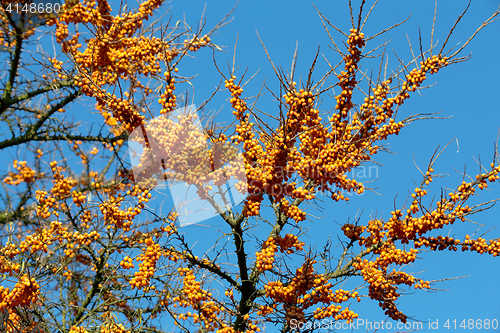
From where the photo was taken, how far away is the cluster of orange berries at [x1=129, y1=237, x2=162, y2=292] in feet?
16.4

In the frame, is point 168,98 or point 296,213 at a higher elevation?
point 168,98

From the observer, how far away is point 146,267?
5121 millimetres

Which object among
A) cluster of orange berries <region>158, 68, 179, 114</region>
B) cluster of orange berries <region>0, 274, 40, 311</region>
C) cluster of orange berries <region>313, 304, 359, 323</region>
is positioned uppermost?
cluster of orange berries <region>158, 68, 179, 114</region>

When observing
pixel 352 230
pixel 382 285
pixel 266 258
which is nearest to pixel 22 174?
pixel 266 258

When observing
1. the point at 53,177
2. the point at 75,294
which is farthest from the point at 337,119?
the point at 75,294

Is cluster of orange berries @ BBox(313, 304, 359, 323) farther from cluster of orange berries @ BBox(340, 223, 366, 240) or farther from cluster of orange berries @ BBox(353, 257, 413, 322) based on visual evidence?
cluster of orange berries @ BBox(340, 223, 366, 240)

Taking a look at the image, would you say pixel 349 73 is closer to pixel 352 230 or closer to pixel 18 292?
pixel 352 230

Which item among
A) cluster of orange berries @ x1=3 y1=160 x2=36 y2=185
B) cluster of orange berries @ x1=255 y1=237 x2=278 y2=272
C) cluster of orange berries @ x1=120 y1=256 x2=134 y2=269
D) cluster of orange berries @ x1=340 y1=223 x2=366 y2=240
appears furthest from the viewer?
cluster of orange berries @ x1=3 y1=160 x2=36 y2=185

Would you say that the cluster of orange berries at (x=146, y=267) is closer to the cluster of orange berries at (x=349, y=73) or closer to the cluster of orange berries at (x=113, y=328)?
the cluster of orange berries at (x=113, y=328)

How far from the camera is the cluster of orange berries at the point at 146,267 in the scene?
16.4 ft

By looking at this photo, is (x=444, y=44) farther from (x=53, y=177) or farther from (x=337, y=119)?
(x=53, y=177)

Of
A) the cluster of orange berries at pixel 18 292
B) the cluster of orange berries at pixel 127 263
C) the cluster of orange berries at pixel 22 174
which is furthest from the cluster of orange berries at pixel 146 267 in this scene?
the cluster of orange berries at pixel 22 174

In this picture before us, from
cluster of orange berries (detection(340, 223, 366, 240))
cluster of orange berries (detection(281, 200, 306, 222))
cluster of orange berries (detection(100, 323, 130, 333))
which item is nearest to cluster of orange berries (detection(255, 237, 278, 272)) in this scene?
cluster of orange berries (detection(281, 200, 306, 222))

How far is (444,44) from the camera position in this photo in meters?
Answer: 5.33
